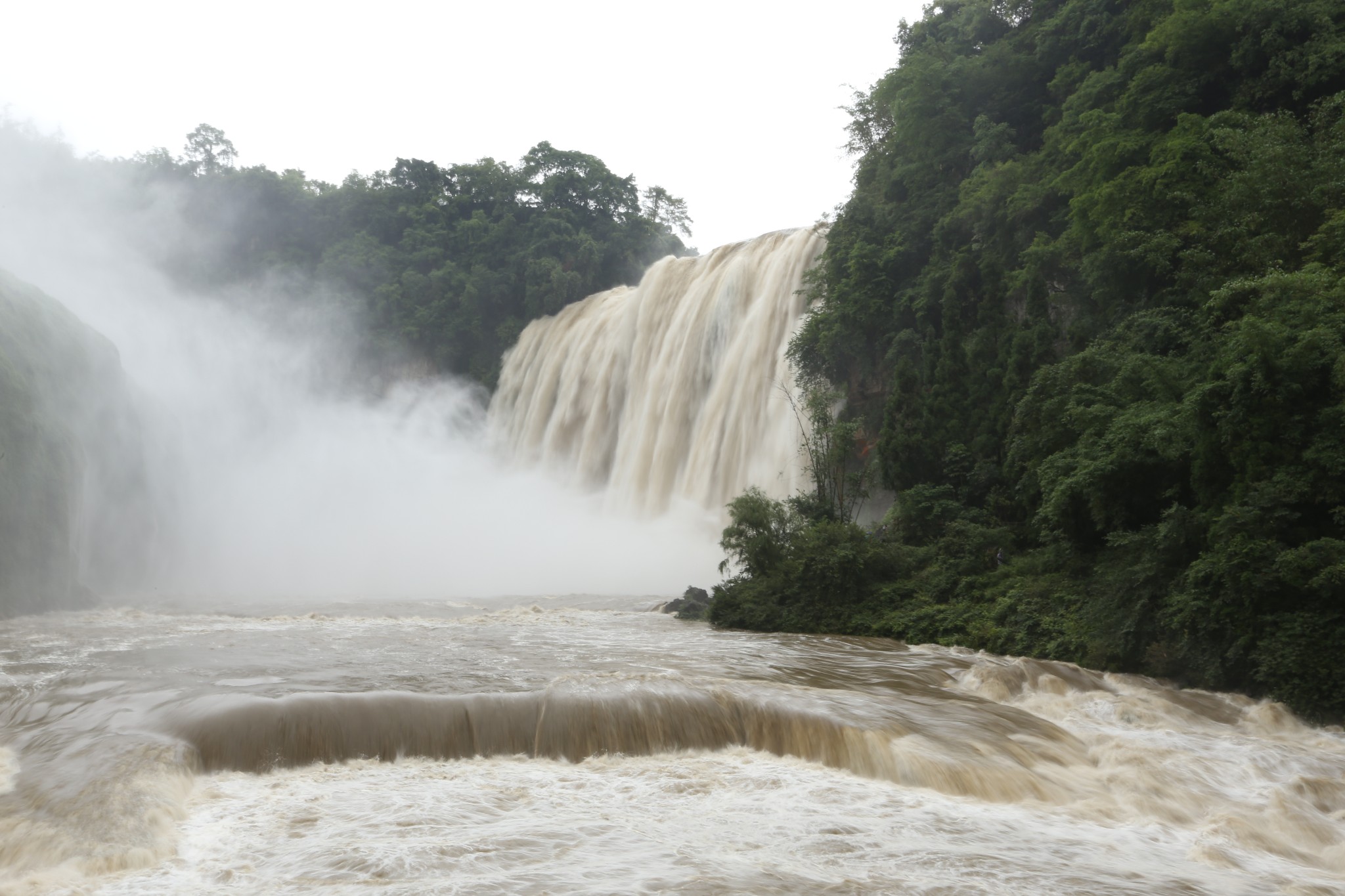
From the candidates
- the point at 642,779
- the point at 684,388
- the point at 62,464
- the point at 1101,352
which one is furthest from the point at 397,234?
the point at 642,779

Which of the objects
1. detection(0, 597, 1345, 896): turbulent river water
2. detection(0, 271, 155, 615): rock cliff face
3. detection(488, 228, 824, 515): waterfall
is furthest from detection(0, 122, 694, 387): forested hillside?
detection(0, 597, 1345, 896): turbulent river water

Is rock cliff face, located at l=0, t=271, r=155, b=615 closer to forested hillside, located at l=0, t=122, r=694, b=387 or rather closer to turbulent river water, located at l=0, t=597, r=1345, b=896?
turbulent river water, located at l=0, t=597, r=1345, b=896

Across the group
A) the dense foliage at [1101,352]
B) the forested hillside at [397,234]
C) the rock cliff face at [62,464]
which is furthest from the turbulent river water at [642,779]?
the forested hillside at [397,234]

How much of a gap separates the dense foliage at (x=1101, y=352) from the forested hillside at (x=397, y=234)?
25.4 m

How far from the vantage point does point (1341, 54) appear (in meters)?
17.8

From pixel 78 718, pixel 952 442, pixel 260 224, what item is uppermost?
pixel 260 224

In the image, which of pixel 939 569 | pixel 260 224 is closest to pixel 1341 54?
pixel 939 569

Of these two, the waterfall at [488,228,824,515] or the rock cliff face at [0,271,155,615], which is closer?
the rock cliff face at [0,271,155,615]

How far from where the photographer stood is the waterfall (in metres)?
28.6

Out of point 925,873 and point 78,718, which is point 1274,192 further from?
point 78,718

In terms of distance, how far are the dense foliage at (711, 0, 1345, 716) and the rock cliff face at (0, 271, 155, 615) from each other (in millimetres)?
14547

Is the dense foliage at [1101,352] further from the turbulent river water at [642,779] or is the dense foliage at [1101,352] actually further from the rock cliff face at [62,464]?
the rock cliff face at [62,464]

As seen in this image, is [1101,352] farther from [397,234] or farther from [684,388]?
[397,234]

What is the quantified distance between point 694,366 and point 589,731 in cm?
2331
